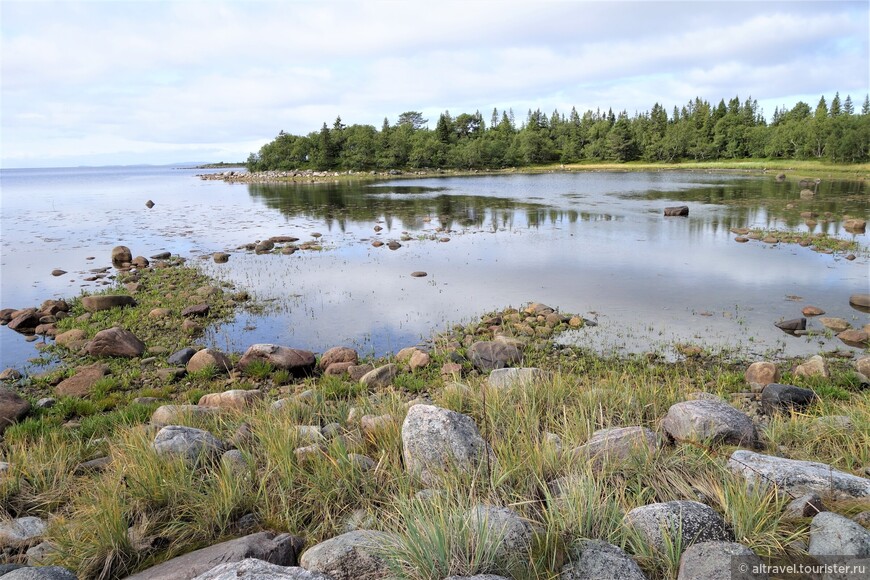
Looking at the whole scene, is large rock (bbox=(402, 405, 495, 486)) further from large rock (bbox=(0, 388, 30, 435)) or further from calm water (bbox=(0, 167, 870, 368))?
calm water (bbox=(0, 167, 870, 368))

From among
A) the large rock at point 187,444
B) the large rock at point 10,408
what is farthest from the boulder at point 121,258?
the large rock at point 187,444

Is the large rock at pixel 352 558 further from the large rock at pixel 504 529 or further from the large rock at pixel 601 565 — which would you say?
the large rock at pixel 601 565

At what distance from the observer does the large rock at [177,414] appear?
6.51m

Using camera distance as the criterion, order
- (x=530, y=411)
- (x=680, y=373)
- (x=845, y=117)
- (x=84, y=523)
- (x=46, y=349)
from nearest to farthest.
Result: (x=84, y=523) → (x=530, y=411) → (x=680, y=373) → (x=46, y=349) → (x=845, y=117)

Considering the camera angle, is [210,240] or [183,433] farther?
[210,240]

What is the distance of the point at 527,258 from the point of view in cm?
2130

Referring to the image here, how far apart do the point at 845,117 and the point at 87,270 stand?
10291cm

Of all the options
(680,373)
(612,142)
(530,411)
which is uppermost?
(612,142)

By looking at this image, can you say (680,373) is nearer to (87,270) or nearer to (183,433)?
(183,433)

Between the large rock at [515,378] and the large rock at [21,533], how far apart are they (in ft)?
15.2

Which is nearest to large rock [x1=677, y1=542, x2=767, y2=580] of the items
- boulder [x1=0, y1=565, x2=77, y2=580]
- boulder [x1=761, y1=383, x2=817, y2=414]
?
boulder [x1=0, y1=565, x2=77, y2=580]

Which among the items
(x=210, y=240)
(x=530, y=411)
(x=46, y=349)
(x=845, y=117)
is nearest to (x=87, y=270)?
(x=210, y=240)

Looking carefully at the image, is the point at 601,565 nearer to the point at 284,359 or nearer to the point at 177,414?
the point at 177,414

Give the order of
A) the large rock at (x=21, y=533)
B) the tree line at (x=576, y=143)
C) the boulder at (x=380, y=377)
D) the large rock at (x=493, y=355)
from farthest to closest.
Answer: the tree line at (x=576, y=143)
the large rock at (x=493, y=355)
the boulder at (x=380, y=377)
the large rock at (x=21, y=533)
